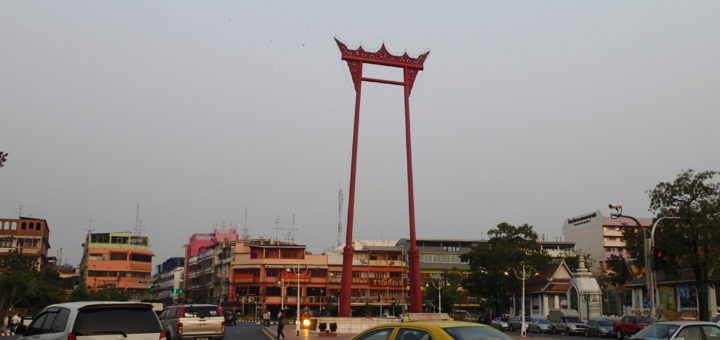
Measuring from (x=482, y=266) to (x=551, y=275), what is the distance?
22.9 feet

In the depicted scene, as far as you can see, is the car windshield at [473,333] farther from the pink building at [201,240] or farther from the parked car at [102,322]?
the pink building at [201,240]

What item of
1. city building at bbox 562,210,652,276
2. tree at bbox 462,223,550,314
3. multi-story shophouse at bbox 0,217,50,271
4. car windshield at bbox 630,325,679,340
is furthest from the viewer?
city building at bbox 562,210,652,276

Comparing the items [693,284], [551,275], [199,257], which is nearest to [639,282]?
[693,284]

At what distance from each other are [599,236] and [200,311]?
101505 millimetres

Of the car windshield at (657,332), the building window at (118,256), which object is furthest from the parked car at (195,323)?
the building window at (118,256)

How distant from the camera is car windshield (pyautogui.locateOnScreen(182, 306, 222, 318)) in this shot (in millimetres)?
21250

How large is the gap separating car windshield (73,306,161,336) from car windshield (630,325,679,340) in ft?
37.0

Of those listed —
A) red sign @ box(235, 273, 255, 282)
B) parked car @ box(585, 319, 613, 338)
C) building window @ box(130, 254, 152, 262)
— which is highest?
building window @ box(130, 254, 152, 262)

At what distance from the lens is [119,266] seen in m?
100

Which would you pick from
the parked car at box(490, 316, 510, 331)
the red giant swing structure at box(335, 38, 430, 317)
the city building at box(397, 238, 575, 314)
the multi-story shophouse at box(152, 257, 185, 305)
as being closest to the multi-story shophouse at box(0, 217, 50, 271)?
the multi-story shophouse at box(152, 257, 185, 305)

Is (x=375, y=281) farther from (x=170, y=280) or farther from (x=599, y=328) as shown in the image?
(x=170, y=280)

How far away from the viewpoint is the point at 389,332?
29.9 feet

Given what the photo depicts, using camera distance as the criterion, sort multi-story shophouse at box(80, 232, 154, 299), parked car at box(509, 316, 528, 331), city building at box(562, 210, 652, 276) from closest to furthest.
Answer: parked car at box(509, 316, 528, 331) → multi-story shophouse at box(80, 232, 154, 299) → city building at box(562, 210, 652, 276)

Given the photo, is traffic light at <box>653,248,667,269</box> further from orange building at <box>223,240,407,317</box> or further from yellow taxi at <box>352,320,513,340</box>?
orange building at <box>223,240,407,317</box>
